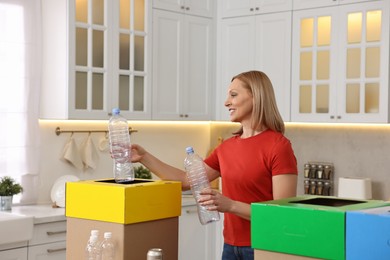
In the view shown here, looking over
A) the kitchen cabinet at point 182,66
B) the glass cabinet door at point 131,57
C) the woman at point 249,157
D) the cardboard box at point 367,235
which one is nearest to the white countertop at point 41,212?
the glass cabinet door at point 131,57

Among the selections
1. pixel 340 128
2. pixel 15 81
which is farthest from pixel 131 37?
pixel 340 128

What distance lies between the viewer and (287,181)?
8.59 feet

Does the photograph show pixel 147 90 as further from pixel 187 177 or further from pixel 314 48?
pixel 187 177

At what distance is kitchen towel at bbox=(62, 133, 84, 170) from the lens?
15.9 feet

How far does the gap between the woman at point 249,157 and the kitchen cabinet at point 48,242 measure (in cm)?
151

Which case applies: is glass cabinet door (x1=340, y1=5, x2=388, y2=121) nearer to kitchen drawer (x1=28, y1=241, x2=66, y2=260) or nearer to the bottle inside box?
the bottle inside box

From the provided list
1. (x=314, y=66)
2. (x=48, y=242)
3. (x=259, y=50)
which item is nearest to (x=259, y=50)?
(x=259, y=50)

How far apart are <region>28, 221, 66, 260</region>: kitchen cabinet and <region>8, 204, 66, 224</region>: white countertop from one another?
0.11 feet

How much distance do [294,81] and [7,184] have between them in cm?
220

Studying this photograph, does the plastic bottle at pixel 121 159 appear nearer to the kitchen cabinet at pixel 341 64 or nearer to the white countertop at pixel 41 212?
the white countertop at pixel 41 212

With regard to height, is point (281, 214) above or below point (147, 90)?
below

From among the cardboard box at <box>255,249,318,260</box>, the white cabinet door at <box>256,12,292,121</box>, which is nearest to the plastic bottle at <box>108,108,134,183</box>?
the cardboard box at <box>255,249,318,260</box>

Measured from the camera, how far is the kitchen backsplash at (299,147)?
483cm

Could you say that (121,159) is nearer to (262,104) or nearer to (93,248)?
(93,248)
